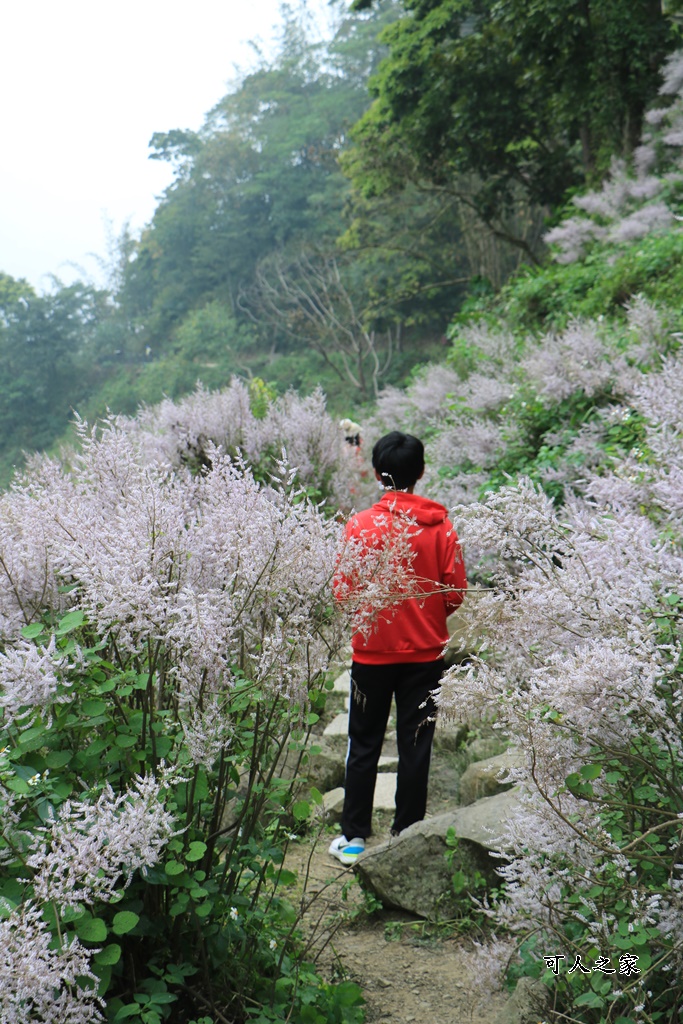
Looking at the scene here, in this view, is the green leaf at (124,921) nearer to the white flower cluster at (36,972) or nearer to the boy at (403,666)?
the white flower cluster at (36,972)

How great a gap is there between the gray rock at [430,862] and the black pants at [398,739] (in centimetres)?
29

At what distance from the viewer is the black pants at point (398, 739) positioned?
3.55 metres

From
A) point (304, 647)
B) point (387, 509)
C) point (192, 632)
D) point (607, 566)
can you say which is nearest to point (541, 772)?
point (607, 566)

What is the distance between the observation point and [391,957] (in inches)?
119

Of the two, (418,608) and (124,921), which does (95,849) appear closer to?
(124,921)

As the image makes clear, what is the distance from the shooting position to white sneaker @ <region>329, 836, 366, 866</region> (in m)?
3.68

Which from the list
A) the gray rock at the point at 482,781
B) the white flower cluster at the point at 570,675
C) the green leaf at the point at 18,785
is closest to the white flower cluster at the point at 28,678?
the green leaf at the point at 18,785

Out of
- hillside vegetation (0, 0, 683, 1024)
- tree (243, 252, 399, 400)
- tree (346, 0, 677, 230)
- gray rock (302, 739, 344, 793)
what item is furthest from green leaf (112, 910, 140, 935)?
tree (243, 252, 399, 400)

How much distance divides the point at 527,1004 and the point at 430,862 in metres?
1.13

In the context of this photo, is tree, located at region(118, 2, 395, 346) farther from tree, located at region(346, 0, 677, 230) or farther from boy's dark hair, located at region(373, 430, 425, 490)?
boy's dark hair, located at region(373, 430, 425, 490)

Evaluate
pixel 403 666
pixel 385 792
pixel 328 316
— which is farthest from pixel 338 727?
pixel 328 316

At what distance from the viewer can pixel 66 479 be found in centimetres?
312

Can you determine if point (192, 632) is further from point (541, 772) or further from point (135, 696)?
point (541, 772)

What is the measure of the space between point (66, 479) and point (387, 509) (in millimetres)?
1193
